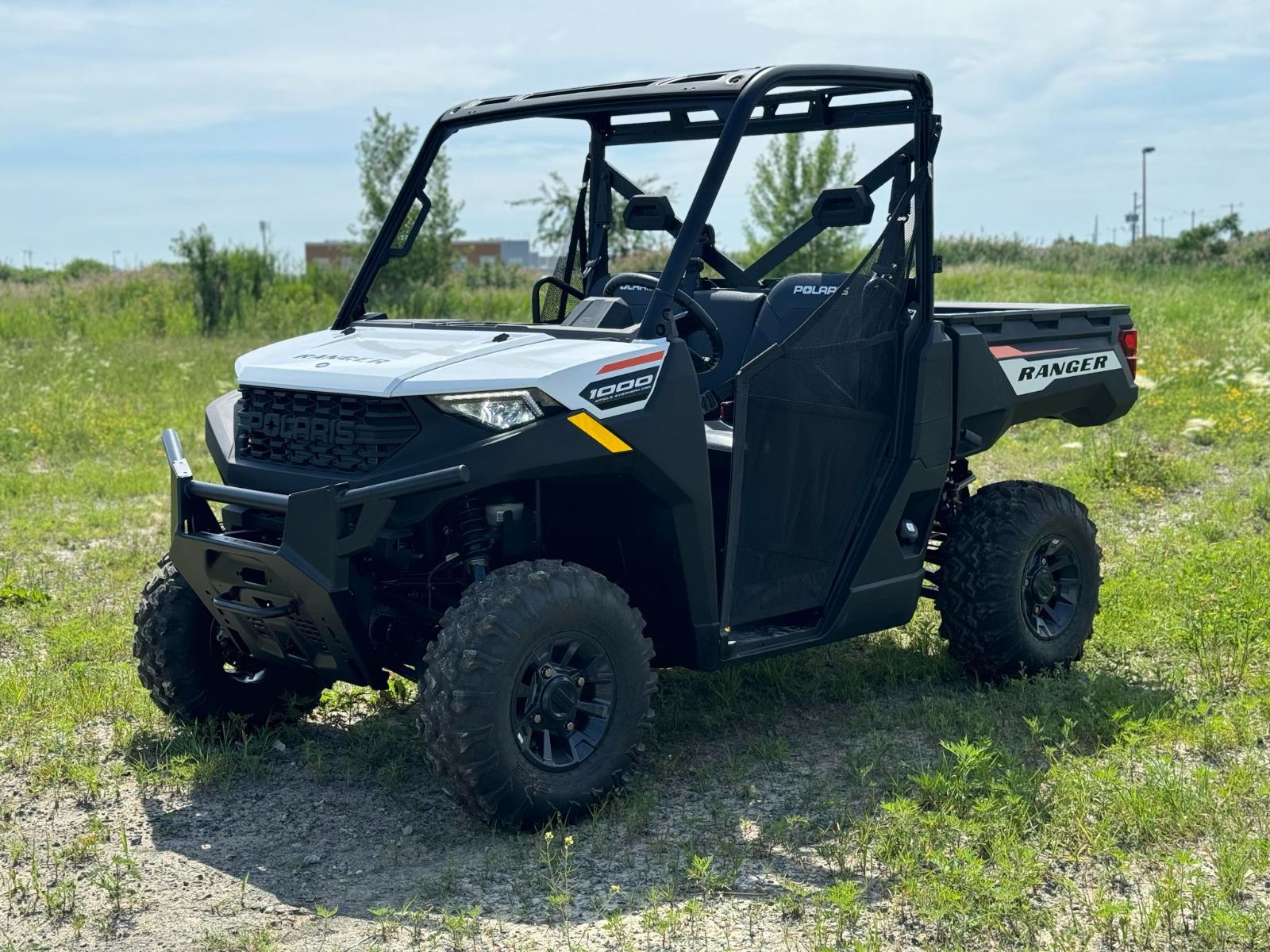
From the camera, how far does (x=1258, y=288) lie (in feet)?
73.1

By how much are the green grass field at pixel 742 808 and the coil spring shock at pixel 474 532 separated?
0.81 metres

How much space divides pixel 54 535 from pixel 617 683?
17.7ft

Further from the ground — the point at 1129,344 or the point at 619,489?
the point at 1129,344

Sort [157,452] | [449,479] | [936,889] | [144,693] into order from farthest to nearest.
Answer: [157,452] → [144,693] → [449,479] → [936,889]

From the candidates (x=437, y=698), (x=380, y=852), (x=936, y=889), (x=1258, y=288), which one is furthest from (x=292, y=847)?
(x=1258, y=288)

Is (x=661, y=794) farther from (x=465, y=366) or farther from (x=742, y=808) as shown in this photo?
(x=465, y=366)

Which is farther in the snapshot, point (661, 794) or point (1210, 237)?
point (1210, 237)

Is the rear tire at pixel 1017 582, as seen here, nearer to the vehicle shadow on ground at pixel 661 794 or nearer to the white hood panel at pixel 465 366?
the vehicle shadow on ground at pixel 661 794

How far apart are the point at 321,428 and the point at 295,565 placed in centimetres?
47

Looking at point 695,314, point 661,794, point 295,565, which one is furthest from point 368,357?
point 661,794

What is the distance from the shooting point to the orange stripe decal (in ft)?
13.5

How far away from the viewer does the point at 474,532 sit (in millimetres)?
4254

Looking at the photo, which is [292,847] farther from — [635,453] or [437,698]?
[635,453]

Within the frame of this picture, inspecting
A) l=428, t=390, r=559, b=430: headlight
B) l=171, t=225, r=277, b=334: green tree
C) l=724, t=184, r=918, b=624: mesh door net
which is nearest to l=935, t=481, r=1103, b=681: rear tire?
l=724, t=184, r=918, b=624: mesh door net
